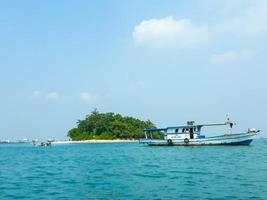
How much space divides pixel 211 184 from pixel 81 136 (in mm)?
152059

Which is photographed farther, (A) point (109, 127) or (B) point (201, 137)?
(A) point (109, 127)

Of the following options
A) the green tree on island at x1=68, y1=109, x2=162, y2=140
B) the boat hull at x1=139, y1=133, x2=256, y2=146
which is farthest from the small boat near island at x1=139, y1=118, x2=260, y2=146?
the green tree on island at x1=68, y1=109, x2=162, y2=140

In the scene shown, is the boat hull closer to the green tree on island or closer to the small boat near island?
the small boat near island

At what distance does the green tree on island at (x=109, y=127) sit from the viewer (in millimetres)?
169000

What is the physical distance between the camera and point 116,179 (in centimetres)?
3047

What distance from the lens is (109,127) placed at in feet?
555

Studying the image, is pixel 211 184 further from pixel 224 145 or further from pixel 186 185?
pixel 224 145

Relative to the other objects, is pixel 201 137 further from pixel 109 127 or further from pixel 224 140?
pixel 109 127

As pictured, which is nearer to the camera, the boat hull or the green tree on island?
the boat hull

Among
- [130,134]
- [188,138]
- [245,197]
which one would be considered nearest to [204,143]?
[188,138]

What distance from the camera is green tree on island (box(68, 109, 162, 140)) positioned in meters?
169

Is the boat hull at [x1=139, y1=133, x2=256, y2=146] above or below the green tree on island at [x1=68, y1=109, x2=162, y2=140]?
below

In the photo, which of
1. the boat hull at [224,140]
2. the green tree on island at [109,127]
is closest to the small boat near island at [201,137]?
the boat hull at [224,140]

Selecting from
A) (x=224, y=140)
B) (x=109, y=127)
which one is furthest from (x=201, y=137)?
(x=109, y=127)
